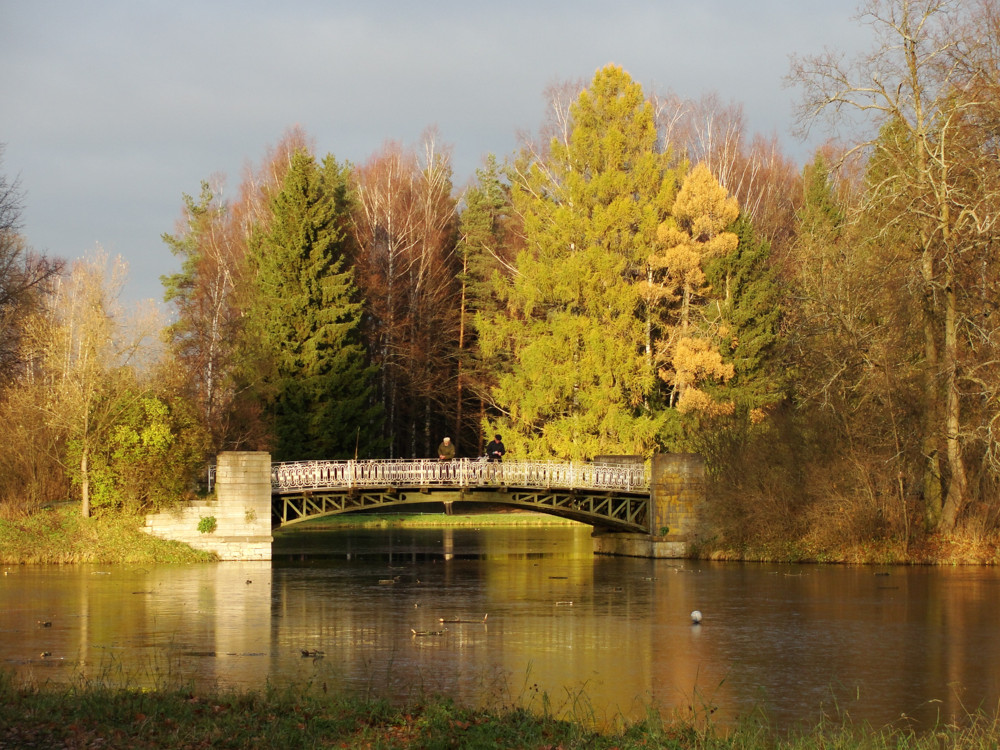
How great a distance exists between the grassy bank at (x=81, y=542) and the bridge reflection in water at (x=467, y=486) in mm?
3583

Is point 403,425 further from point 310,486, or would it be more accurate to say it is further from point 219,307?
point 310,486

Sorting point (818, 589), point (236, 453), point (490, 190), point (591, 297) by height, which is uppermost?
point (490, 190)

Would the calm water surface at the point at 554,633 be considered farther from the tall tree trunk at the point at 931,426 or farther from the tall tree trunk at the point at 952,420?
the tall tree trunk at the point at 931,426

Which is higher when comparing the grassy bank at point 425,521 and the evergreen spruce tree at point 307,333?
the evergreen spruce tree at point 307,333

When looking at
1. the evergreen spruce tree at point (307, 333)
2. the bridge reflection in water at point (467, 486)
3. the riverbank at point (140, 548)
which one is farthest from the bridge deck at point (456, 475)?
the evergreen spruce tree at point (307, 333)

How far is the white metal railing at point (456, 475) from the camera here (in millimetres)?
35938

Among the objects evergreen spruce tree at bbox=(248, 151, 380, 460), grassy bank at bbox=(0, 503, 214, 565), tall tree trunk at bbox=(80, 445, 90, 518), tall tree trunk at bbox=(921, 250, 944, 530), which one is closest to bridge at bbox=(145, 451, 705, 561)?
grassy bank at bbox=(0, 503, 214, 565)

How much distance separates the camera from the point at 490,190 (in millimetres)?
68000

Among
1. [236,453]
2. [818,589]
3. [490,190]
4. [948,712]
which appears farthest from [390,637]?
[490,190]

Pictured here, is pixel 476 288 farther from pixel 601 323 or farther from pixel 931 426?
pixel 931 426

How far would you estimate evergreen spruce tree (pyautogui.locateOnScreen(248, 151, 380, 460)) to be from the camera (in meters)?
50.3

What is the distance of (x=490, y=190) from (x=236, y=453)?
36309 millimetres

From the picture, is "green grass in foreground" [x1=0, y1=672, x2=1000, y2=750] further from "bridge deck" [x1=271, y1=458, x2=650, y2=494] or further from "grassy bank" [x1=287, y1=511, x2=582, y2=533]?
"grassy bank" [x1=287, y1=511, x2=582, y2=533]

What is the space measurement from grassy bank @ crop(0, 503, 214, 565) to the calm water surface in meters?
0.87
